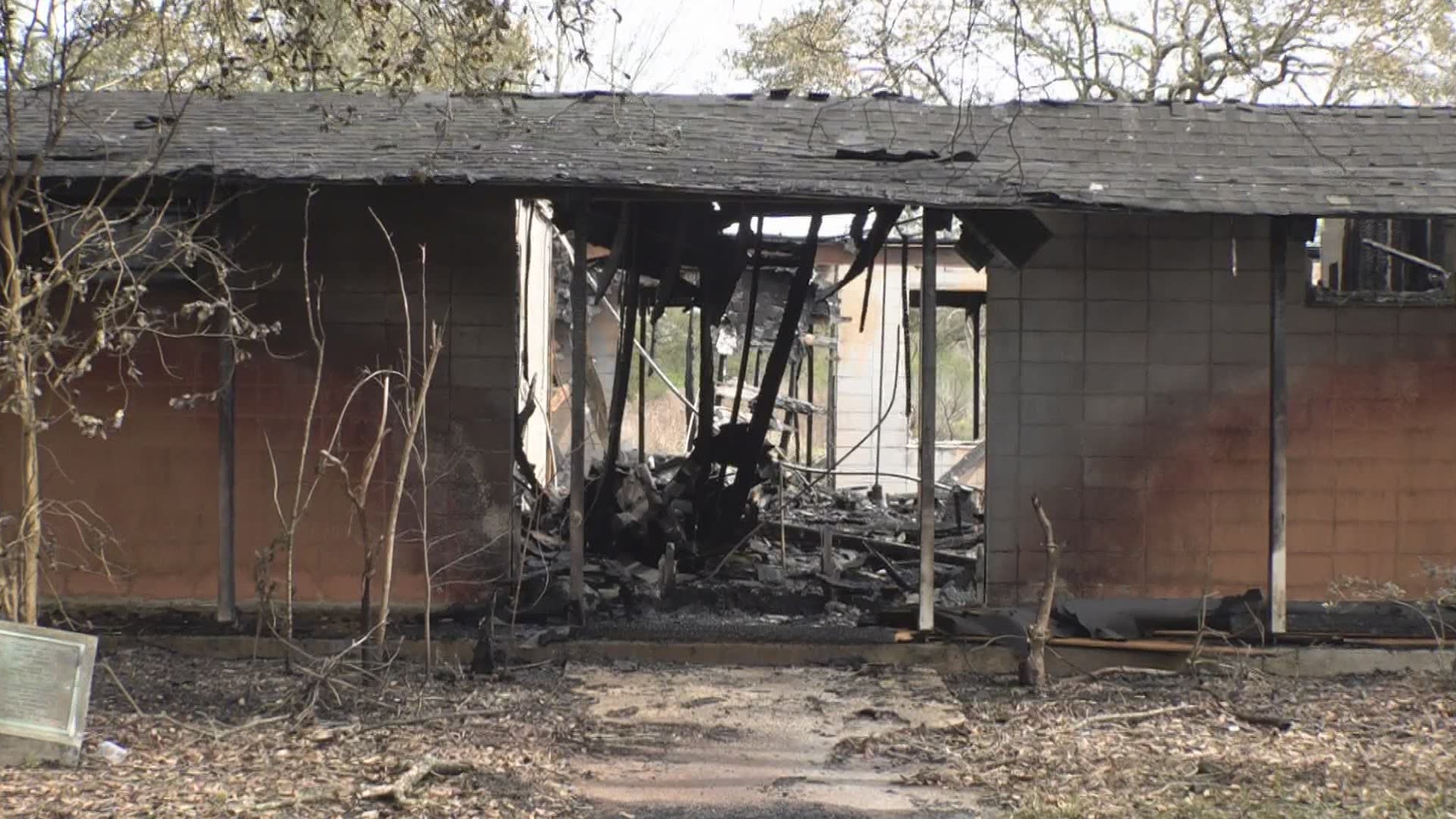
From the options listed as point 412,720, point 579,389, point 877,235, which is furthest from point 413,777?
point 877,235

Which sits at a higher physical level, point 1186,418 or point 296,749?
point 1186,418

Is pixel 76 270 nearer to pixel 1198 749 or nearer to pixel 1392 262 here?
pixel 1198 749

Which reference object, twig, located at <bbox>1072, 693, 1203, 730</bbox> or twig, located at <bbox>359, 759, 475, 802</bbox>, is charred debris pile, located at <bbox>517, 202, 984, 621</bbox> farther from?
twig, located at <bbox>359, 759, 475, 802</bbox>

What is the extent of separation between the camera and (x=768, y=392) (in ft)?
37.1

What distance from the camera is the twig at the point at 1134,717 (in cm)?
728

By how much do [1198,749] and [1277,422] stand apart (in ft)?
9.21

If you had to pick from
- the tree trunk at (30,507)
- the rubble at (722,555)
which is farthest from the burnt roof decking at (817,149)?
the rubble at (722,555)

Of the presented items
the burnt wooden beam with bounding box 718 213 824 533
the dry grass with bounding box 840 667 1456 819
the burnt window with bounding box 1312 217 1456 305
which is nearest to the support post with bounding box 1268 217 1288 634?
the dry grass with bounding box 840 667 1456 819

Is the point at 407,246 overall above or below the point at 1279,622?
above

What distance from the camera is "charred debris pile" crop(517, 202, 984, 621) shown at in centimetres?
1026

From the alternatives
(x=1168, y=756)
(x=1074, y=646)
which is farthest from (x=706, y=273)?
(x=1168, y=756)

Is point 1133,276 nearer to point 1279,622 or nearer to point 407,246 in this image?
point 1279,622

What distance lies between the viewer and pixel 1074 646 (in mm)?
8859

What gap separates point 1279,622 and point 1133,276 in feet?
8.27
